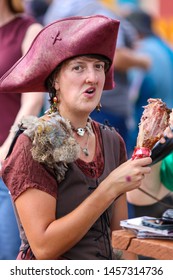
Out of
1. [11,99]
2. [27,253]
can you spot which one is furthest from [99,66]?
[11,99]

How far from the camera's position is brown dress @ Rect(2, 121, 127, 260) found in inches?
111

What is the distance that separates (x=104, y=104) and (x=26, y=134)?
9.47ft

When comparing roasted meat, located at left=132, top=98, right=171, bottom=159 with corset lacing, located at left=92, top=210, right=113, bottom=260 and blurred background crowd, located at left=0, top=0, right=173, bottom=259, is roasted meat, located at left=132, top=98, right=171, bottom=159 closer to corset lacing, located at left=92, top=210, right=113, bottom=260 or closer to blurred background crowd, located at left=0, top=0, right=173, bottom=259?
corset lacing, located at left=92, top=210, right=113, bottom=260

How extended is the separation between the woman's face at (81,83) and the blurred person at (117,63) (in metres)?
2.59

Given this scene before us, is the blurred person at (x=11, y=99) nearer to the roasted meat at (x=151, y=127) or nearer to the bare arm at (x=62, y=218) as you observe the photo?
the bare arm at (x=62, y=218)

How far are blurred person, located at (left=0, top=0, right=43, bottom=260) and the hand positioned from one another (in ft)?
3.17

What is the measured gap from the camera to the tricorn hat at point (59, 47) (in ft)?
9.46

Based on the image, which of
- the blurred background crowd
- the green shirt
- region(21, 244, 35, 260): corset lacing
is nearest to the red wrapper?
region(21, 244, 35, 260): corset lacing

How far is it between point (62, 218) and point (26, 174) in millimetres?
193

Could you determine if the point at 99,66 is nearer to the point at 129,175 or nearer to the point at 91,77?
the point at 91,77

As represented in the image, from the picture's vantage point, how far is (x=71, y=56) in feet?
9.50

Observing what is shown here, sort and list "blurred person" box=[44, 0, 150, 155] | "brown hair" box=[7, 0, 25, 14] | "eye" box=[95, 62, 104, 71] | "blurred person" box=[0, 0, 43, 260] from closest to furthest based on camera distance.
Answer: "eye" box=[95, 62, 104, 71], "blurred person" box=[0, 0, 43, 260], "brown hair" box=[7, 0, 25, 14], "blurred person" box=[44, 0, 150, 155]

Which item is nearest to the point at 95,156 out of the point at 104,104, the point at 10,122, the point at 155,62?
the point at 10,122
